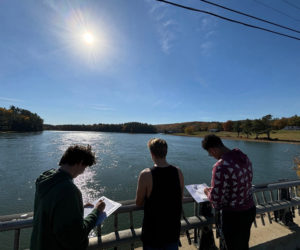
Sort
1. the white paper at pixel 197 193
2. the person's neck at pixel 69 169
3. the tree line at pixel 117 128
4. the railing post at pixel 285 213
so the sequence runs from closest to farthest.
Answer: the person's neck at pixel 69 169 → the white paper at pixel 197 193 → the railing post at pixel 285 213 → the tree line at pixel 117 128

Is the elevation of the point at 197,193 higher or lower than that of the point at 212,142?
lower

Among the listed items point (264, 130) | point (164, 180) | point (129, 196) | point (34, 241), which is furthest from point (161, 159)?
point (264, 130)

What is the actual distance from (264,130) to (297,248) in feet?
233

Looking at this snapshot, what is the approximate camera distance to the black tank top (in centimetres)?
145

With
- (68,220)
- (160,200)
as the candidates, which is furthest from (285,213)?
(68,220)

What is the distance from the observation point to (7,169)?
14.7m

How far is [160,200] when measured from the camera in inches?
58.1

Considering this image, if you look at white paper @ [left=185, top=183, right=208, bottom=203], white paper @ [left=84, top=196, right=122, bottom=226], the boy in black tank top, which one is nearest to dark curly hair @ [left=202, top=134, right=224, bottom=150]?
the boy in black tank top

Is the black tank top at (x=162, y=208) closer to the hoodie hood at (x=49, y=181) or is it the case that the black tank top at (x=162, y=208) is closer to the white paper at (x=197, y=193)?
the white paper at (x=197, y=193)

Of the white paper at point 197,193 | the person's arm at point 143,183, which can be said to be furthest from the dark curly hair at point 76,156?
the white paper at point 197,193

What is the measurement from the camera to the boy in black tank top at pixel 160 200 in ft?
4.77

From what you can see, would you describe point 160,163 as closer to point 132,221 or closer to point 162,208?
point 162,208

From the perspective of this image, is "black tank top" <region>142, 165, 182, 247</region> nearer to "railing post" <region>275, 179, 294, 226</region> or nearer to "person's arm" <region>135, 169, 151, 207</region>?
"person's arm" <region>135, 169, 151, 207</region>

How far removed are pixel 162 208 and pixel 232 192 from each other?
2.57ft
